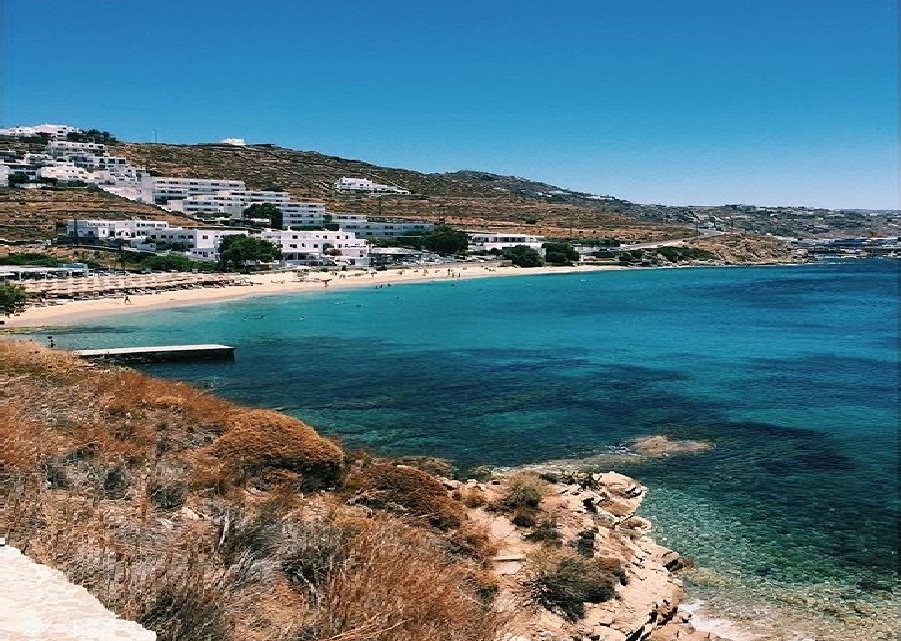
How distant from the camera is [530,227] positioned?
172125 mm

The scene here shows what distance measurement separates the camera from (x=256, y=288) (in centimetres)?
8325

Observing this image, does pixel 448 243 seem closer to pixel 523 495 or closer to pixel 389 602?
pixel 523 495

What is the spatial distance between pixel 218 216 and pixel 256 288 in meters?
69.0

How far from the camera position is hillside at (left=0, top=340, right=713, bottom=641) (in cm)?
569

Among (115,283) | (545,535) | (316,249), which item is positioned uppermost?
(316,249)

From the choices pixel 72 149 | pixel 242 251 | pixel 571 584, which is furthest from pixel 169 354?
pixel 72 149

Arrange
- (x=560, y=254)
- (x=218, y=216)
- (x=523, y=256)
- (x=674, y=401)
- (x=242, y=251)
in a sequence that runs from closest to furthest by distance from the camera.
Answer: (x=674, y=401)
(x=242, y=251)
(x=523, y=256)
(x=560, y=254)
(x=218, y=216)

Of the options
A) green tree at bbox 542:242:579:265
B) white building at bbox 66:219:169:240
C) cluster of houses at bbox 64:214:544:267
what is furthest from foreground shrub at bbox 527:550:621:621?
green tree at bbox 542:242:579:265

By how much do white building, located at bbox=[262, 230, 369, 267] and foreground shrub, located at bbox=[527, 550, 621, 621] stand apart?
104619 millimetres

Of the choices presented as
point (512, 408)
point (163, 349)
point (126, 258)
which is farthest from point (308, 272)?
point (512, 408)

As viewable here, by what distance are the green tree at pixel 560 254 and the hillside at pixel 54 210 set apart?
6892 centimetres

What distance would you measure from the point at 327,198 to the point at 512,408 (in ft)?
520

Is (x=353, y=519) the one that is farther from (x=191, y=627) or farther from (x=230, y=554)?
(x=191, y=627)

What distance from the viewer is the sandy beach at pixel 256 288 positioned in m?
56.3
